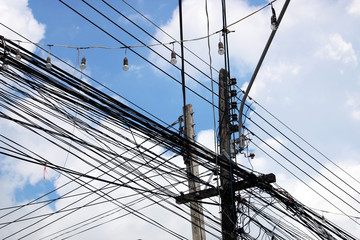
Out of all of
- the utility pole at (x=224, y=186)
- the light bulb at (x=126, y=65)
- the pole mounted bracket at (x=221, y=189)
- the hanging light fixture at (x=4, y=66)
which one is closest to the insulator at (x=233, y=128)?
the utility pole at (x=224, y=186)

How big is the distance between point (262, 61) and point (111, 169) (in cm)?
353

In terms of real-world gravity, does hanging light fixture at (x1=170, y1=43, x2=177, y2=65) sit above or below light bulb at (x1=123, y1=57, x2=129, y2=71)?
above

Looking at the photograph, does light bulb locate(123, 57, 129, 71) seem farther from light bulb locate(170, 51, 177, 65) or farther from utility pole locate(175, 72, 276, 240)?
utility pole locate(175, 72, 276, 240)

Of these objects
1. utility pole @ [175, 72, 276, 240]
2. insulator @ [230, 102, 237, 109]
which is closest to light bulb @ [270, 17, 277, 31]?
utility pole @ [175, 72, 276, 240]

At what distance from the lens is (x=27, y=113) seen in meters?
6.33

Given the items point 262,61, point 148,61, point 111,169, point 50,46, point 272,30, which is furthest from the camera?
point 111,169

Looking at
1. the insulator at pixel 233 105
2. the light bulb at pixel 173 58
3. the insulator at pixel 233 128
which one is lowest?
the insulator at pixel 233 128

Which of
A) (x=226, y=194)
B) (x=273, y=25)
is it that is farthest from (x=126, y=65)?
(x=226, y=194)

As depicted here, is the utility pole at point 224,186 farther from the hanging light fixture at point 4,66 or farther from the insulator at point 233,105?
the hanging light fixture at point 4,66

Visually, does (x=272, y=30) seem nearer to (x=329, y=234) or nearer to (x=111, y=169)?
(x=111, y=169)

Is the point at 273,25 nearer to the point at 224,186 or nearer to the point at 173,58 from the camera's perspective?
the point at 173,58

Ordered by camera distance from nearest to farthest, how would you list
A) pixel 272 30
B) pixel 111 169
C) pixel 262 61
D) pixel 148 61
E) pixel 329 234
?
pixel 272 30 → pixel 262 61 → pixel 148 61 → pixel 111 169 → pixel 329 234

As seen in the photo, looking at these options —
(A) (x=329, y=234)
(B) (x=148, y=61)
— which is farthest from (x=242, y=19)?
(A) (x=329, y=234)

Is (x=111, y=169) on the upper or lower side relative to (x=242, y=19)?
lower
